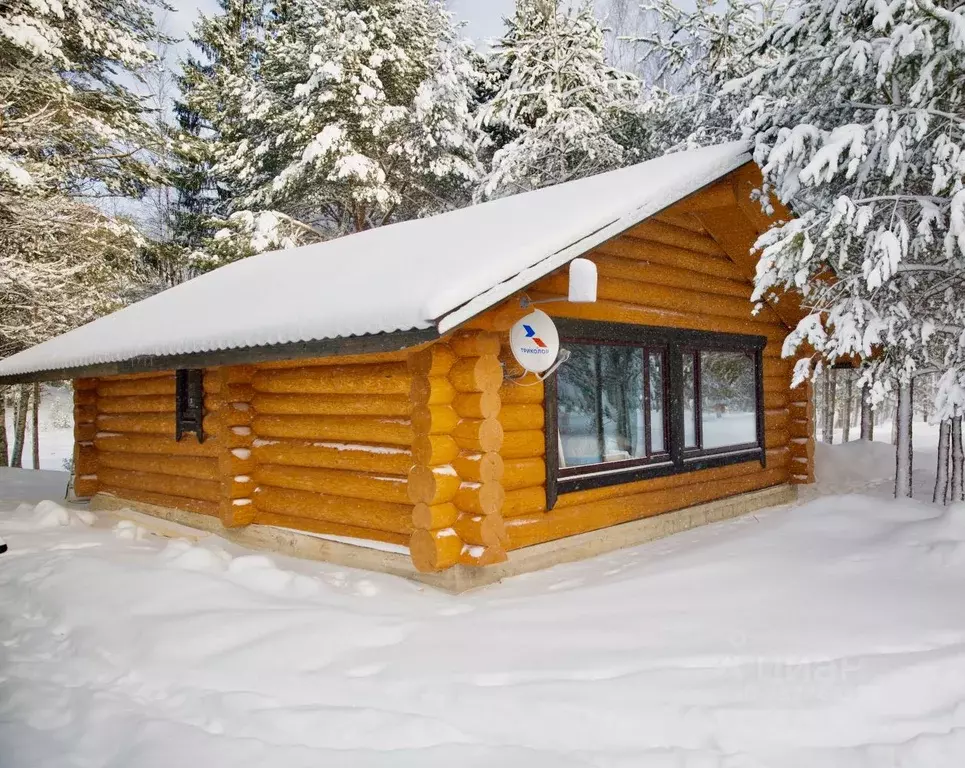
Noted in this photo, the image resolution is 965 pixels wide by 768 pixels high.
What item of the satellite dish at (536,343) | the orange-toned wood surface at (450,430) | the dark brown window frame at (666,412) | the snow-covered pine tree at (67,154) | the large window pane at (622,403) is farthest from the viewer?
the snow-covered pine tree at (67,154)

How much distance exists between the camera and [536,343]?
17.9 feet

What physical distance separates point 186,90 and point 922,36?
65.7 ft

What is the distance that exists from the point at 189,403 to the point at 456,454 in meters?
3.75

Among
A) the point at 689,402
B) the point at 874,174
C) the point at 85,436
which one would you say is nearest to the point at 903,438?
the point at 689,402

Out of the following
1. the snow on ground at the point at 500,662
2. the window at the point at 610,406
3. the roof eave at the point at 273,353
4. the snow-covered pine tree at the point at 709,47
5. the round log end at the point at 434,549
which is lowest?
the snow on ground at the point at 500,662

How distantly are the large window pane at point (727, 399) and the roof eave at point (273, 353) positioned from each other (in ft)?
15.5

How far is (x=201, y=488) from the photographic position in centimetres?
808

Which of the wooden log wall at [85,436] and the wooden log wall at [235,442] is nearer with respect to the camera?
the wooden log wall at [235,442]

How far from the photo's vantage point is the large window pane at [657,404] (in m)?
7.60

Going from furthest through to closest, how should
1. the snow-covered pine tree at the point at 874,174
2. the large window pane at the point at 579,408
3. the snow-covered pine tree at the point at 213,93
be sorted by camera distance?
the snow-covered pine tree at the point at 213,93
the large window pane at the point at 579,408
the snow-covered pine tree at the point at 874,174

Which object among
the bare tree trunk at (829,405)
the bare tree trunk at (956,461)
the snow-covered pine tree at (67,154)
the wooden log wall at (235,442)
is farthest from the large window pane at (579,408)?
the bare tree trunk at (829,405)

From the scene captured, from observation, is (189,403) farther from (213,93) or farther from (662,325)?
(213,93)

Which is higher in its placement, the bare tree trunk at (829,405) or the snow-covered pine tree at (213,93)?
the snow-covered pine tree at (213,93)

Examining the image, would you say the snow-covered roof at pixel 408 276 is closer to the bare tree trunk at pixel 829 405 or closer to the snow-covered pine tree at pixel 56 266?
the snow-covered pine tree at pixel 56 266
